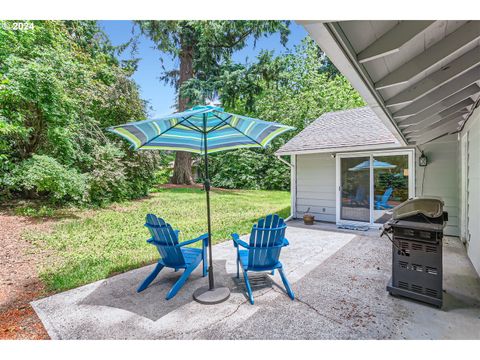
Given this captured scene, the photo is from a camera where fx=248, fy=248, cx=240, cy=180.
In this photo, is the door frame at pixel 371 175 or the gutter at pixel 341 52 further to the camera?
the door frame at pixel 371 175

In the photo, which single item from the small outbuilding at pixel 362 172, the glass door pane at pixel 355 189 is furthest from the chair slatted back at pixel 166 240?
the glass door pane at pixel 355 189

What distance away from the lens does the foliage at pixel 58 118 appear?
654 cm

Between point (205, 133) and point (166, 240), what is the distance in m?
1.43

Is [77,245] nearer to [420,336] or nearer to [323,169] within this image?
[420,336]

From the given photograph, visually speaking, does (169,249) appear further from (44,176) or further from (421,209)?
(44,176)

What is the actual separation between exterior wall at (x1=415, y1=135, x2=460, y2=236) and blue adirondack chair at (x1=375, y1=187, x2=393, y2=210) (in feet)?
2.02

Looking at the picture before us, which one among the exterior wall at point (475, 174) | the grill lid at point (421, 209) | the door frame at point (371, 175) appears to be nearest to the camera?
the grill lid at point (421, 209)

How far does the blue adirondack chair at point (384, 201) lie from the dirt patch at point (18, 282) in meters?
7.24

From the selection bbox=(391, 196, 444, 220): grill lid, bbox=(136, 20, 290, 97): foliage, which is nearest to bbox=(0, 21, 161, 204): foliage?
bbox=(136, 20, 290, 97): foliage

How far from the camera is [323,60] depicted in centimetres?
2203

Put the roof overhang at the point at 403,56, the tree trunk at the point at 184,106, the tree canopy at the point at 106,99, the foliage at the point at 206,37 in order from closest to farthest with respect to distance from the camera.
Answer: the roof overhang at the point at 403,56 → the tree canopy at the point at 106,99 → the foliage at the point at 206,37 → the tree trunk at the point at 184,106

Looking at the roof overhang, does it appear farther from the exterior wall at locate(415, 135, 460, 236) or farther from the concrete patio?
the exterior wall at locate(415, 135, 460, 236)

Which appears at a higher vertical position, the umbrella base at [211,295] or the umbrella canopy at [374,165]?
the umbrella canopy at [374,165]

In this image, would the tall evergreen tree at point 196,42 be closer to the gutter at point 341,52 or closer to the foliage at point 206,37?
the foliage at point 206,37
